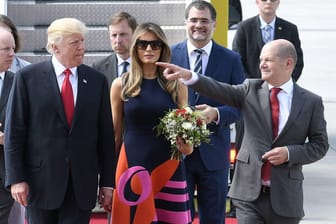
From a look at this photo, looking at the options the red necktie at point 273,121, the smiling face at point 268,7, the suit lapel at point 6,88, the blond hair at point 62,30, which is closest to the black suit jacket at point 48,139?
the blond hair at point 62,30

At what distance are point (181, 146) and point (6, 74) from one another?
1492mm

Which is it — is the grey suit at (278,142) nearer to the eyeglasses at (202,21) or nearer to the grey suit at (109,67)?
the eyeglasses at (202,21)

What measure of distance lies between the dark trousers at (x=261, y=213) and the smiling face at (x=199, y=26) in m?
1.48

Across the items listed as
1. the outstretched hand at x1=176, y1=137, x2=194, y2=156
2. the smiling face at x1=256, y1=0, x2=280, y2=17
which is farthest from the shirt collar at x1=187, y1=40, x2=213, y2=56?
the smiling face at x1=256, y1=0, x2=280, y2=17

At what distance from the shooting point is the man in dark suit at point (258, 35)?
9.16 meters

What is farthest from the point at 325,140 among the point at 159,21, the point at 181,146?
the point at 159,21

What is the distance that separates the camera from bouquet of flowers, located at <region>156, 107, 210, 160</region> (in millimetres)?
6124

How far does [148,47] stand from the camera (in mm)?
6320

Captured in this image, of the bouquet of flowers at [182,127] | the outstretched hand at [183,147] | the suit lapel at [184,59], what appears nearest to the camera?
the bouquet of flowers at [182,127]

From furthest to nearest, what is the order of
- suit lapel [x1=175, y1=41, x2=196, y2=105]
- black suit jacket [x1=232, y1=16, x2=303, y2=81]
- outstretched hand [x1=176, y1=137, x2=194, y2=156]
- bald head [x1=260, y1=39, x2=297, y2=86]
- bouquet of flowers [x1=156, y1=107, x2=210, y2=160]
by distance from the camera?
1. black suit jacket [x1=232, y1=16, x2=303, y2=81]
2. suit lapel [x1=175, y1=41, x2=196, y2=105]
3. outstretched hand [x1=176, y1=137, x2=194, y2=156]
4. bouquet of flowers [x1=156, y1=107, x2=210, y2=160]
5. bald head [x1=260, y1=39, x2=297, y2=86]

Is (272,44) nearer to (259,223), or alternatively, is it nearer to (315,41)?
(259,223)

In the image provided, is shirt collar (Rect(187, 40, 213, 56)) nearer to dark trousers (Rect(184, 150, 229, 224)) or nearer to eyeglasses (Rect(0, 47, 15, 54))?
dark trousers (Rect(184, 150, 229, 224))

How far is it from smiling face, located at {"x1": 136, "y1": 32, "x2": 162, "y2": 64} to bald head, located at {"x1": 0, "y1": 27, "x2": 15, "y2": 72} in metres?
1.00

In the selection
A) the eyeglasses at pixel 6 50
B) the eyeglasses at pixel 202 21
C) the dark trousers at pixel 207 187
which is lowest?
the dark trousers at pixel 207 187
